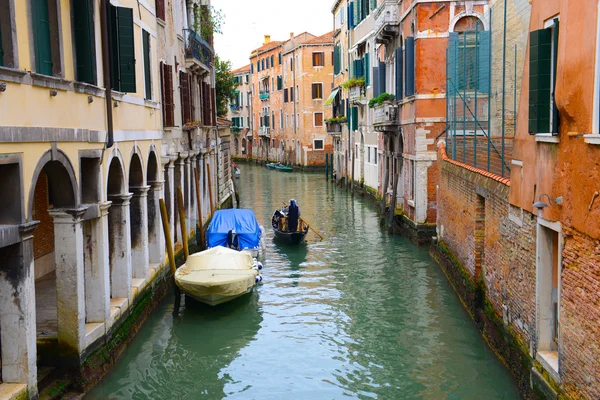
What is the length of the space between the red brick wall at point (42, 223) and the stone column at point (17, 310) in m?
4.92

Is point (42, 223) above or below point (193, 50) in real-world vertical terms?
below

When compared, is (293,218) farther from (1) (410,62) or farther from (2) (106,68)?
(2) (106,68)

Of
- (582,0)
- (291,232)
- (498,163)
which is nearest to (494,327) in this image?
(498,163)

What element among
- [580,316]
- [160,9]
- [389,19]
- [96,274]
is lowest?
[96,274]

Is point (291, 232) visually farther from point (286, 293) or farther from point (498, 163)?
point (498, 163)

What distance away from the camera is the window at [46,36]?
641cm

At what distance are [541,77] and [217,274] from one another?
21.3ft

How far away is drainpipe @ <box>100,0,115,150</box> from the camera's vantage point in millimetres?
8477

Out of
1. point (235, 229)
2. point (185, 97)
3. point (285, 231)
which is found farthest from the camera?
point (285, 231)

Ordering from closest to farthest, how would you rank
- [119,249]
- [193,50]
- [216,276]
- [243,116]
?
[119,249] < [216,276] < [193,50] < [243,116]

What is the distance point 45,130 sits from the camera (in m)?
6.50

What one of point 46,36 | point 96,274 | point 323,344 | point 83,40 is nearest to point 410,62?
point 323,344

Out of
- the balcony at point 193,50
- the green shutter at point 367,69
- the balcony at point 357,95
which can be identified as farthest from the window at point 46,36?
the balcony at point 357,95

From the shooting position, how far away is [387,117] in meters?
19.5
